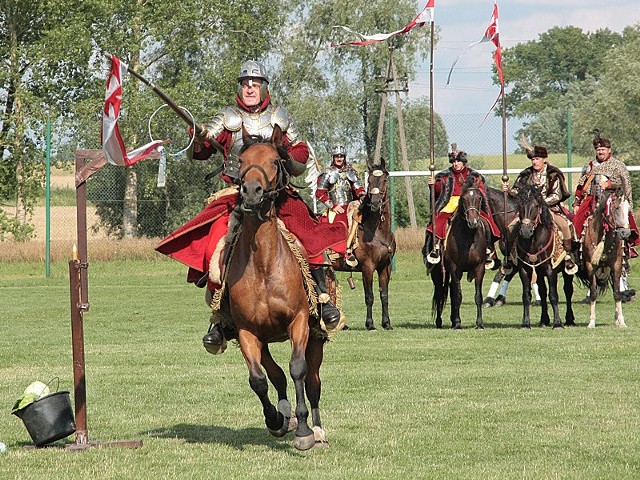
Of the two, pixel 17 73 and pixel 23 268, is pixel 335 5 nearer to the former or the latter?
pixel 17 73

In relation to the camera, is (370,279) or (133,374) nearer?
(133,374)

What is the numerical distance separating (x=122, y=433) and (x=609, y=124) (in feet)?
138

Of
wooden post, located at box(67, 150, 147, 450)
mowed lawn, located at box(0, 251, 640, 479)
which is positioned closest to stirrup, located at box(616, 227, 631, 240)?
mowed lawn, located at box(0, 251, 640, 479)

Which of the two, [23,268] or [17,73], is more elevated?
[17,73]

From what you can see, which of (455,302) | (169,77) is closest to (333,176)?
(455,302)

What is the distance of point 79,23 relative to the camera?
134 ft

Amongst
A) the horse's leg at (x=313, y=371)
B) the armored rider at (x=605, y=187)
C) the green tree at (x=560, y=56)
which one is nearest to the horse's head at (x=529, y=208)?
the armored rider at (x=605, y=187)

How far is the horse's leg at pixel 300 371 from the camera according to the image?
8555 mm

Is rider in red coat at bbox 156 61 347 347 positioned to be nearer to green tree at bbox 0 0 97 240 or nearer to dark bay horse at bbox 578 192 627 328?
dark bay horse at bbox 578 192 627 328

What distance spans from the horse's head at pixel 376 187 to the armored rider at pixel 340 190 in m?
0.55

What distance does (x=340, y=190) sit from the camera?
1945cm

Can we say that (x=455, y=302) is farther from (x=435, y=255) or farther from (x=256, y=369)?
(x=256, y=369)

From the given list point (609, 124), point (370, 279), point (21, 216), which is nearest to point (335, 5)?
point (609, 124)

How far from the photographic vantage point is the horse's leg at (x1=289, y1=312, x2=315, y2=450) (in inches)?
337
